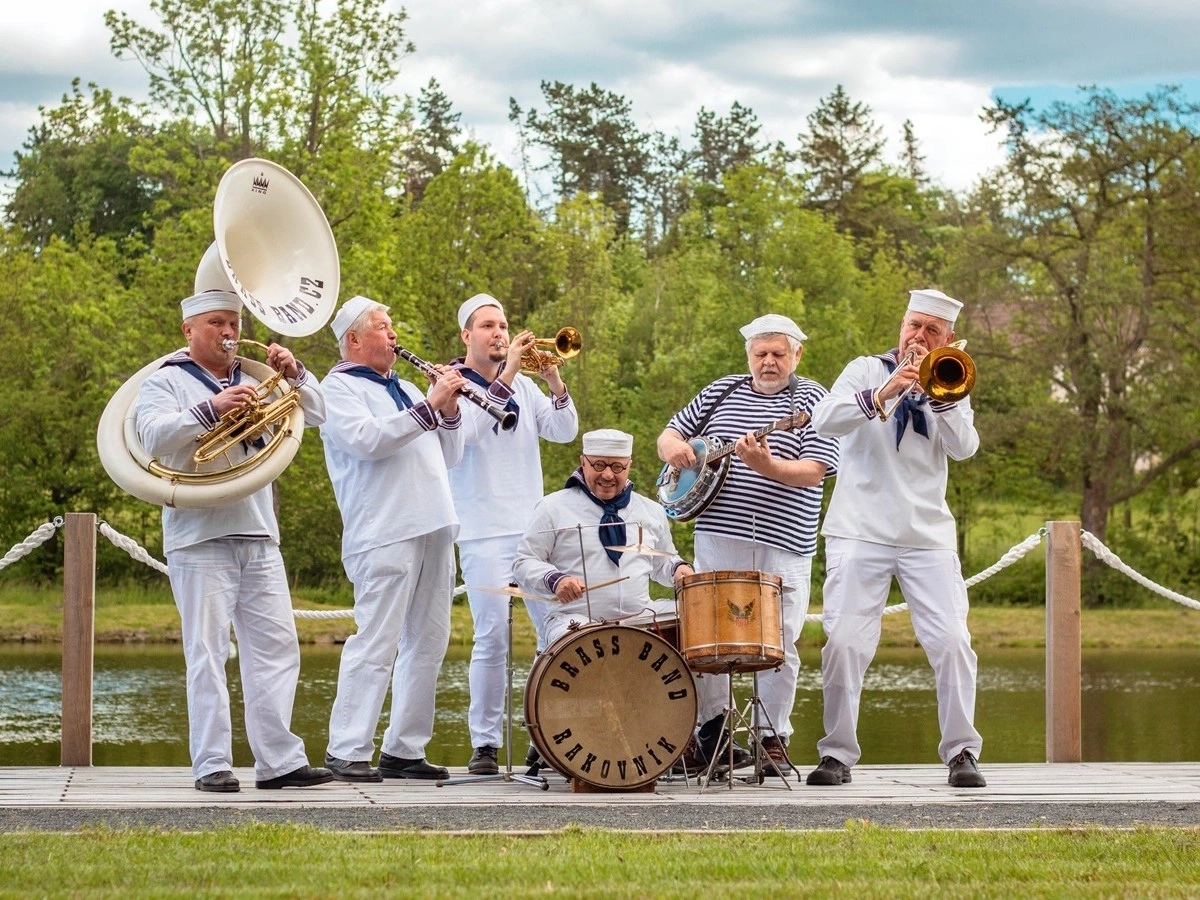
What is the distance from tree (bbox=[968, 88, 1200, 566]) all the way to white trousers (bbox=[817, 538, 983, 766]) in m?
27.0

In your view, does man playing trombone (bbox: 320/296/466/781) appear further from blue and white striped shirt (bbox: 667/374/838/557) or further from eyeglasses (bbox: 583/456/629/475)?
blue and white striped shirt (bbox: 667/374/838/557)

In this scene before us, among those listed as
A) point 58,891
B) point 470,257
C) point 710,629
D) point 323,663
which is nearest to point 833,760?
point 710,629

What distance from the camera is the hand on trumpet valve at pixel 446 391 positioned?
7328mm

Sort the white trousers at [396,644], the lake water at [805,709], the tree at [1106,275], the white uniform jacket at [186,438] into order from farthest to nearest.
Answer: the tree at [1106,275], the lake water at [805,709], the white trousers at [396,644], the white uniform jacket at [186,438]

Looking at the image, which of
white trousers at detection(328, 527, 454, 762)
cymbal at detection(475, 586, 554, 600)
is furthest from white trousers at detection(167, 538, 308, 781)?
cymbal at detection(475, 586, 554, 600)

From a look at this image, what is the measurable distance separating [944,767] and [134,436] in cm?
393

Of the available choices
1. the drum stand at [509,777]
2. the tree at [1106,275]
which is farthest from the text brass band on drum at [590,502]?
the tree at [1106,275]

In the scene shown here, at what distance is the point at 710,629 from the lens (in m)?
7.11

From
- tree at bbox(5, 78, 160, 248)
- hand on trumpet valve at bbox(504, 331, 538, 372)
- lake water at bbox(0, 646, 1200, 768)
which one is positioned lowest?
lake water at bbox(0, 646, 1200, 768)

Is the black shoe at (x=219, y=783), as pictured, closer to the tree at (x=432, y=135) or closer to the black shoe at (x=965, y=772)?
the black shoe at (x=965, y=772)

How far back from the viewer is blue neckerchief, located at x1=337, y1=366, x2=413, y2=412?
25.5 ft

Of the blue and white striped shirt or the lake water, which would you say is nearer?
the blue and white striped shirt

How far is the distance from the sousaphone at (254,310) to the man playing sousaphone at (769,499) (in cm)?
171

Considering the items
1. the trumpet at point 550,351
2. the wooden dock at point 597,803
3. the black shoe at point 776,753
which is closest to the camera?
the wooden dock at point 597,803
